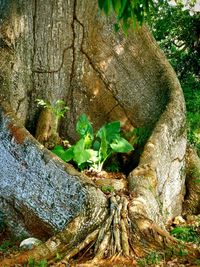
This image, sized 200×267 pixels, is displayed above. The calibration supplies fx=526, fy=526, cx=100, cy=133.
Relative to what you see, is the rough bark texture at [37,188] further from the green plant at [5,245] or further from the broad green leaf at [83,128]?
the broad green leaf at [83,128]

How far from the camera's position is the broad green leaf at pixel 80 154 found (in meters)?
6.11

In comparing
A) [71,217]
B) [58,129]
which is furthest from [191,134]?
[71,217]

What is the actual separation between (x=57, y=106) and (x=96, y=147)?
89 cm

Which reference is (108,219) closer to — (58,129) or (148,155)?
(148,155)

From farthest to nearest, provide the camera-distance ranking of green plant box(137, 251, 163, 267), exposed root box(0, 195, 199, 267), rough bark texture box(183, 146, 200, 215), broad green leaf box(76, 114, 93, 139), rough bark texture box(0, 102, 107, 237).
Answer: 1. rough bark texture box(183, 146, 200, 215)
2. broad green leaf box(76, 114, 93, 139)
3. rough bark texture box(0, 102, 107, 237)
4. exposed root box(0, 195, 199, 267)
5. green plant box(137, 251, 163, 267)

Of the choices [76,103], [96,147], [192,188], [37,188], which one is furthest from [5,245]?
[192,188]

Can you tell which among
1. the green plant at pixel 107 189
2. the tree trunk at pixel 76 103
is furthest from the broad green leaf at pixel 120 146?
the green plant at pixel 107 189

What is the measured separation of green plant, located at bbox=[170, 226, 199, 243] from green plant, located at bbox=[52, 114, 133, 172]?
113 cm

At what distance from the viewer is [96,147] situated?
6621mm

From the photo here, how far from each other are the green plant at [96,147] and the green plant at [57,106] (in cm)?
47

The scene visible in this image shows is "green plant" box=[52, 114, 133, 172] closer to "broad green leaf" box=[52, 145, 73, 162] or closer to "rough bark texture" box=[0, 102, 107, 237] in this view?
"broad green leaf" box=[52, 145, 73, 162]

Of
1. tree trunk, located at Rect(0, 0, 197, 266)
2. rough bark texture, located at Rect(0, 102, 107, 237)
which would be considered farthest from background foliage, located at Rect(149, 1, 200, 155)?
rough bark texture, located at Rect(0, 102, 107, 237)

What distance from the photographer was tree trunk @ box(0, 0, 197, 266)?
5391 millimetres

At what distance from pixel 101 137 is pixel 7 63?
1554 millimetres
